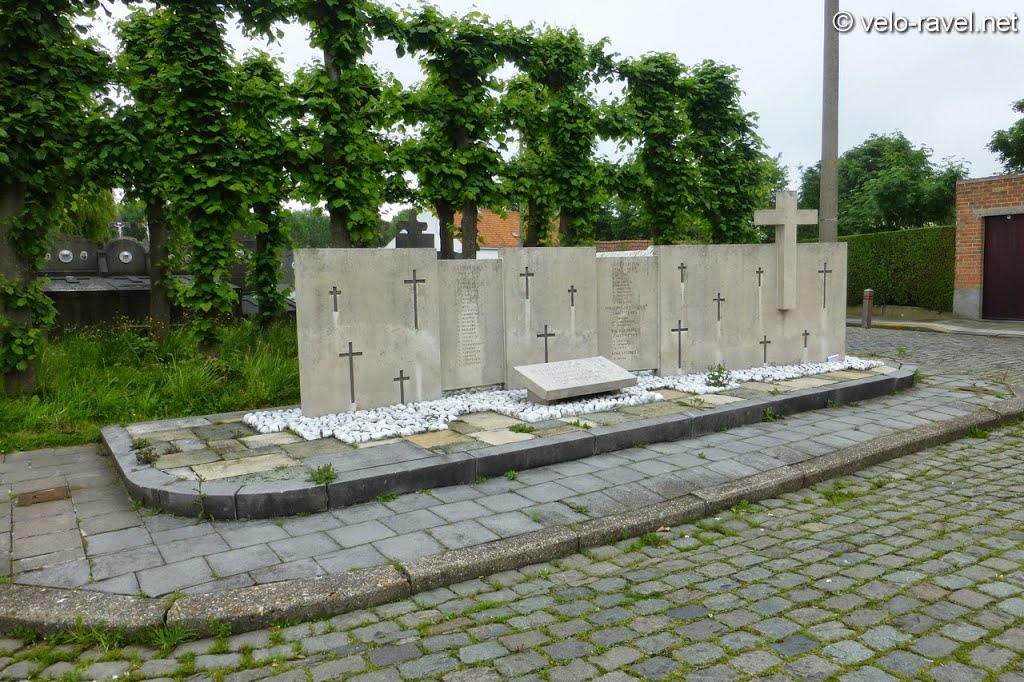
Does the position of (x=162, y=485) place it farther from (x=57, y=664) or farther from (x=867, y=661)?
(x=867, y=661)

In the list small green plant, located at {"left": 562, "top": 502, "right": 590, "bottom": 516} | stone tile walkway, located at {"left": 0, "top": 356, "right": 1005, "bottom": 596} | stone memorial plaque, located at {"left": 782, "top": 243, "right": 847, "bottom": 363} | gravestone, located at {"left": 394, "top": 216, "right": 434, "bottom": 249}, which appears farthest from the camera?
gravestone, located at {"left": 394, "top": 216, "right": 434, "bottom": 249}

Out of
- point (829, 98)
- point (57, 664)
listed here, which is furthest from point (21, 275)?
point (829, 98)

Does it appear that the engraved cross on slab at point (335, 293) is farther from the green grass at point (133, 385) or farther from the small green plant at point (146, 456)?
the small green plant at point (146, 456)

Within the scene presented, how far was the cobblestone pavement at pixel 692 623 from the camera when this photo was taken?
3.25m

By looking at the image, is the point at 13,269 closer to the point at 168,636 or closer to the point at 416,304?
the point at 416,304

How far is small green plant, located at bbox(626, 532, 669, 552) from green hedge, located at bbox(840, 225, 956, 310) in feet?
57.1

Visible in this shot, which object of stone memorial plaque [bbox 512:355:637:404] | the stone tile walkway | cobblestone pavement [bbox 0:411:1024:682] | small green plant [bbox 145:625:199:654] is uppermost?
stone memorial plaque [bbox 512:355:637:404]

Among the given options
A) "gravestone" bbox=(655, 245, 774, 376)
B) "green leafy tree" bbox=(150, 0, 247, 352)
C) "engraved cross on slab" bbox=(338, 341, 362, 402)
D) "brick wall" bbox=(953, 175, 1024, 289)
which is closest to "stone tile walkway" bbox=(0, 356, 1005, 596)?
"engraved cross on slab" bbox=(338, 341, 362, 402)

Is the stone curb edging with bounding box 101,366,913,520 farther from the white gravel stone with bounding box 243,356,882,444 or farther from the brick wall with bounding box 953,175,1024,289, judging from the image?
the brick wall with bounding box 953,175,1024,289

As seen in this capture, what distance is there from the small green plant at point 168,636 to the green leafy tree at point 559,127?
A: 9.42 m

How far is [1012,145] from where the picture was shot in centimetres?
2891

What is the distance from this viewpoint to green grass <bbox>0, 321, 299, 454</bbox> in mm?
7098

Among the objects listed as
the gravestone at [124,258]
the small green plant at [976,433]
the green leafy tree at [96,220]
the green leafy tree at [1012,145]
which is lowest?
the small green plant at [976,433]

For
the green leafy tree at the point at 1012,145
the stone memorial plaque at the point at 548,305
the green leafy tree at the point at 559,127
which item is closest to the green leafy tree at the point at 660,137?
the green leafy tree at the point at 559,127
